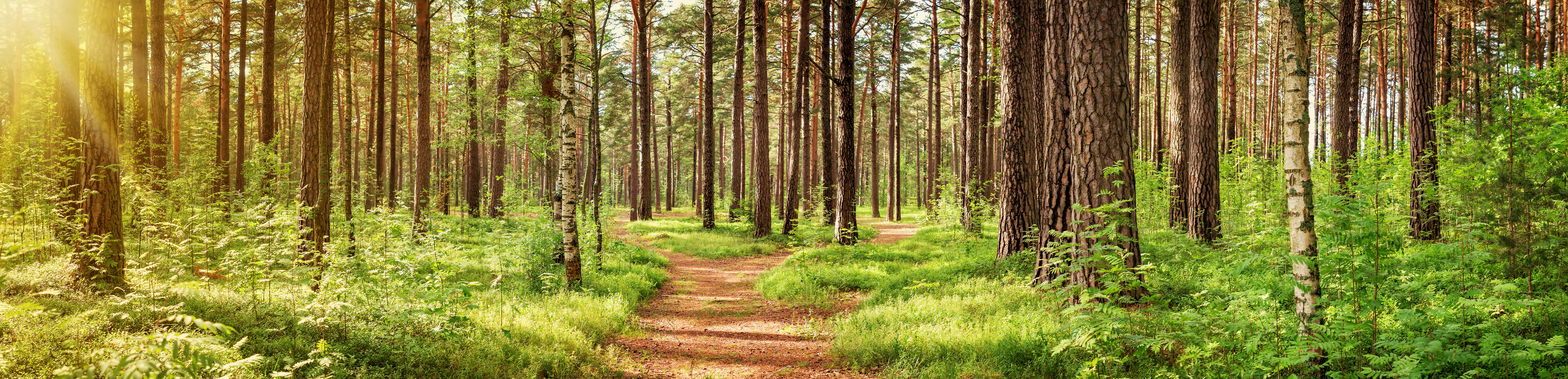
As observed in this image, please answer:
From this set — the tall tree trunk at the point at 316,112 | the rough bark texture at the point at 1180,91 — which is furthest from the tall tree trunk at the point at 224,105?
the rough bark texture at the point at 1180,91

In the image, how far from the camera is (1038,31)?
8.48m

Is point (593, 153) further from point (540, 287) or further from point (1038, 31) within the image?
point (1038, 31)

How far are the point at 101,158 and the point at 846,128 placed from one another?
1037 cm

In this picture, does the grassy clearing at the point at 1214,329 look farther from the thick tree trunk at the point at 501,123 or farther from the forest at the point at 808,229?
the thick tree trunk at the point at 501,123

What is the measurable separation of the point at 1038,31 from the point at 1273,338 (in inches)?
218

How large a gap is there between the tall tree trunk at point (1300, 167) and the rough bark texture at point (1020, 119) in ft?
14.6

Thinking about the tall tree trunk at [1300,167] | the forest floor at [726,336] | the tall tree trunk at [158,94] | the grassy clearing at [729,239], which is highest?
the tall tree trunk at [158,94]

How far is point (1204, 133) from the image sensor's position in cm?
998

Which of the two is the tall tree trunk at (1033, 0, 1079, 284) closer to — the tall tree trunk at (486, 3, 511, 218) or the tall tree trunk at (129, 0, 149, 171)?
the tall tree trunk at (486, 3, 511, 218)

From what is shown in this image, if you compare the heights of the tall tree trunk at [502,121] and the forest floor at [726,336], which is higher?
the tall tree trunk at [502,121]

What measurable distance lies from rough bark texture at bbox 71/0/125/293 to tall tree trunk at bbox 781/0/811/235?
9488 mm

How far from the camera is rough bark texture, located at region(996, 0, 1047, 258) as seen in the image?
8539 millimetres

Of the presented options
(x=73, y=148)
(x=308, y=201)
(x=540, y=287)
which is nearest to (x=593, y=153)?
(x=540, y=287)

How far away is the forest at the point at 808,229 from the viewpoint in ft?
12.8
